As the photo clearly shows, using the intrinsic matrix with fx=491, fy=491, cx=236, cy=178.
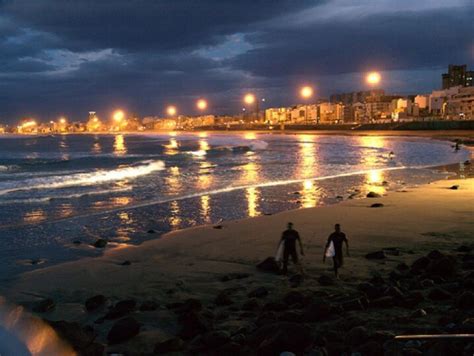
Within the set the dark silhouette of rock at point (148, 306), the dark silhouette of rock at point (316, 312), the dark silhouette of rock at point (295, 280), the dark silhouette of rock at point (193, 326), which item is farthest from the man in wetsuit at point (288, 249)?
the dark silhouette of rock at point (193, 326)

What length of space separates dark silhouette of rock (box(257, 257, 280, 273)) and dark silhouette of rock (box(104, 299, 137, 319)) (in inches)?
124

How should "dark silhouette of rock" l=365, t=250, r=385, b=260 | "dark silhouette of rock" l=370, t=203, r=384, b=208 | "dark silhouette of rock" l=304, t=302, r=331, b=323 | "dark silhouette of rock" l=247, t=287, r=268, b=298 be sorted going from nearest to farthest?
"dark silhouette of rock" l=304, t=302, r=331, b=323 → "dark silhouette of rock" l=247, t=287, r=268, b=298 → "dark silhouette of rock" l=365, t=250, r=385, b=260 → "dark silhouette of rock" l=370, t=203, r=384, b=208

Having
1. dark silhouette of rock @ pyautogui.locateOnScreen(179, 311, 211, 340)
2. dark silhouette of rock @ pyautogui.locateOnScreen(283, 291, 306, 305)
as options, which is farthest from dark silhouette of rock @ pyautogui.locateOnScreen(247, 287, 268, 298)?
dark silhouette of rock @ pyautogui.locateOnScreen(179, 311, 211, 340)

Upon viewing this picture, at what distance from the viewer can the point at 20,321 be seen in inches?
312

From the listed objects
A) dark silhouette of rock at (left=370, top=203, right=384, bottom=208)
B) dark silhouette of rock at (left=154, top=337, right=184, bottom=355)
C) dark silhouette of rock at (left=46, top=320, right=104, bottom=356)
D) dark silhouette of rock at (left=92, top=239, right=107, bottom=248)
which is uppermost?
dark silhouette of rock at (left=46, top=320, right=104, bottom=356)

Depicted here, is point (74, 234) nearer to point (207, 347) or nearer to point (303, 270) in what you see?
point (303, 270)

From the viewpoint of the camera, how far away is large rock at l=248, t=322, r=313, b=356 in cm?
614

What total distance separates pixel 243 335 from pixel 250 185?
68.6 feet

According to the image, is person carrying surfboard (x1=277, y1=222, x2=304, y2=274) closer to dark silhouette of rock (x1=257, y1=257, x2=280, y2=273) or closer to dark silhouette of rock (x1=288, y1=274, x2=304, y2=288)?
dark silhouette of rock (x1=257, y1=257, x2=280, y2=273)

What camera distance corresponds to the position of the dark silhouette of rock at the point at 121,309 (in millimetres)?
8383

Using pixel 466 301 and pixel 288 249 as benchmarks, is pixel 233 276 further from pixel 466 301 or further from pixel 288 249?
pixel 466 301

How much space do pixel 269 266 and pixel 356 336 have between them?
4.54 meters

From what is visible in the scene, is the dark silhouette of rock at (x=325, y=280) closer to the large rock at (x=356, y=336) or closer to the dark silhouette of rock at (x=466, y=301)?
the dark silhouette of rock at (x=466, y=301)

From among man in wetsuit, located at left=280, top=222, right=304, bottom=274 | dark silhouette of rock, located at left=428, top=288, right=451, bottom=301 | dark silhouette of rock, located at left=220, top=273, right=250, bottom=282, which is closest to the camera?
dark silhouette of rock, located at left=428, top=288, right=451, bottom=301
